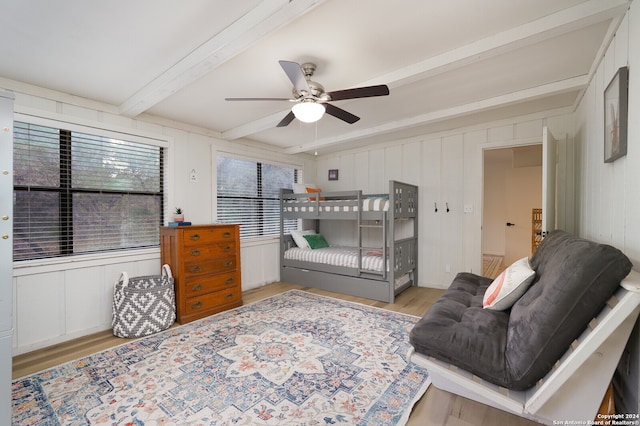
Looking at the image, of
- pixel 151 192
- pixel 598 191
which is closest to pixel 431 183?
pixel 598 191

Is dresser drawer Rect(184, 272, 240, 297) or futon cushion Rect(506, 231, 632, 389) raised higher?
futon cushion Rect(506, 231, 632, 389)

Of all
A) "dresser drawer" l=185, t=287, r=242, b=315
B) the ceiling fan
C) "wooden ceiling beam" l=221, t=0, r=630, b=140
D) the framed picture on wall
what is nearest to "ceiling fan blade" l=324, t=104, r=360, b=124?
the ceiling fan

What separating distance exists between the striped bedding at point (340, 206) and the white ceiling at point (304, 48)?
48.6 inches

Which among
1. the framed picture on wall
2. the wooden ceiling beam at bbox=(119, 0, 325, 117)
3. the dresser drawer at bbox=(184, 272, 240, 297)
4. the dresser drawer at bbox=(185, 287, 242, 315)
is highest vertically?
the wooden ceiling beam at bbox=(119, 0, 325, 117)

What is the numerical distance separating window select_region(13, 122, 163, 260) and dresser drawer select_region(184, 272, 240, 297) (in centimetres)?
74

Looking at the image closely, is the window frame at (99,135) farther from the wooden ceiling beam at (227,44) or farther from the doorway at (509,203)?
the doorway at (509,203)

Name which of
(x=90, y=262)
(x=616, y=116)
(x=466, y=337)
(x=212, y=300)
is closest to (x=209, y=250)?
(x=212, y=300)

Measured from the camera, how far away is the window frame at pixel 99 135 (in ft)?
7.95

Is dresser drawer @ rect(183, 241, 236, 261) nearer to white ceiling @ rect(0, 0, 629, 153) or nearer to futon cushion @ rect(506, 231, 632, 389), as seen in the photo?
white ceiling @ rect(0, 0, 629, 153)

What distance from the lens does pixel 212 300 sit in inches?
123

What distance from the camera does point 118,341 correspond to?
2508 mm

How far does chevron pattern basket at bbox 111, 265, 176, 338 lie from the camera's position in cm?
256

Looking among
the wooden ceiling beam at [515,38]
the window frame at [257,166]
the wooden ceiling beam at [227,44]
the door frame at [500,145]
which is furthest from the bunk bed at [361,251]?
the wooden ceiling beam at [227,44]

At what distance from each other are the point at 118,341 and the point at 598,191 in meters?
4.23
